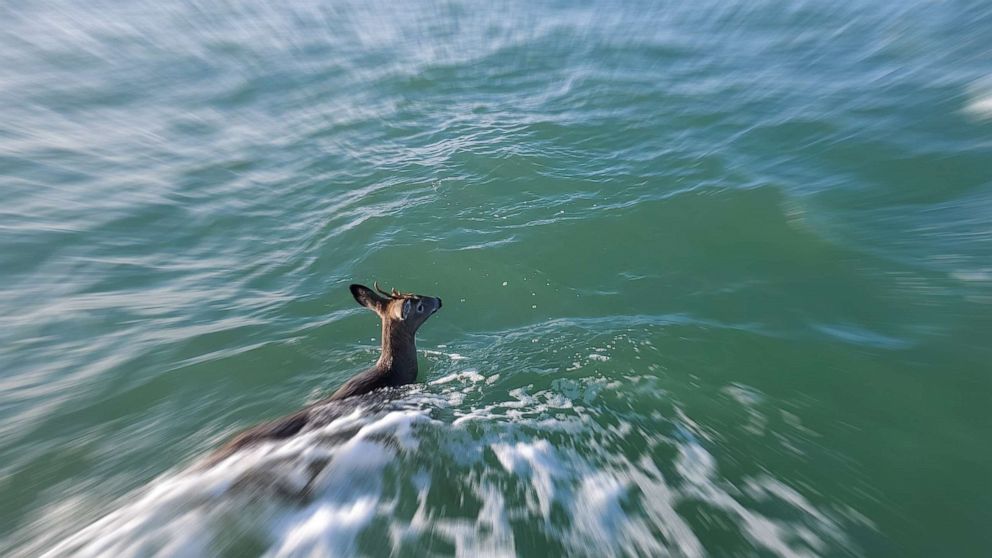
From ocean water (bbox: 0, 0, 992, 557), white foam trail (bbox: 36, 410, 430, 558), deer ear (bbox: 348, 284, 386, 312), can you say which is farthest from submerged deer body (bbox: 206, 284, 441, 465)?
white foam trail (bbox: 36, 410, 430, 558)

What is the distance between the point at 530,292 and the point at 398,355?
169cm

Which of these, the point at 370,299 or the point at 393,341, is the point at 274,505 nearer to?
the point at 393,341

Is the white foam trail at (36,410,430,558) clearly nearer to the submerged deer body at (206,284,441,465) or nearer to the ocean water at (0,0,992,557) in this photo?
the ocean water at (0,0,992,557)

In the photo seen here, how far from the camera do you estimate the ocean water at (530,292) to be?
3.29 meters

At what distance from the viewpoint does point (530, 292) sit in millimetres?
6102

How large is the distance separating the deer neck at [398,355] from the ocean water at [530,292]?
166 mm

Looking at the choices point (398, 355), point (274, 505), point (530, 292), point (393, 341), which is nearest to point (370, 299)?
point (393, 341)

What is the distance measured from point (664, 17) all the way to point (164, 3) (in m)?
12.8

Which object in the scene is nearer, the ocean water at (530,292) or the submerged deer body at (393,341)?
the ocean water at (530,292)

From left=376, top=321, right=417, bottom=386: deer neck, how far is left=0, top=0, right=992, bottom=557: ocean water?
0.54 feet

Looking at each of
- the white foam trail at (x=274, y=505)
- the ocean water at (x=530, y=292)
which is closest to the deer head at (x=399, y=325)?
the ocean water at (x=530, y=292)

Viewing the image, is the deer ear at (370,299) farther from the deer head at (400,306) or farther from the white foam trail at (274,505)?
the white foam trail at (274,505)

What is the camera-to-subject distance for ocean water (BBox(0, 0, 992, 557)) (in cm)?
329

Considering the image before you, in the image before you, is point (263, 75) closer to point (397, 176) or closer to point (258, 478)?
point (397, 176)
